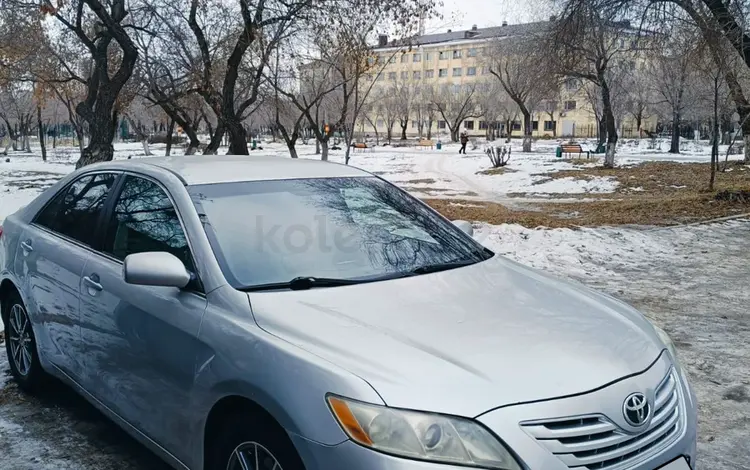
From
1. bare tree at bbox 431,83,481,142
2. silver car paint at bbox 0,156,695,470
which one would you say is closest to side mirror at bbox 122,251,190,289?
silver car paint at bbox 0,156,695,470

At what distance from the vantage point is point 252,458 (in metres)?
2.28

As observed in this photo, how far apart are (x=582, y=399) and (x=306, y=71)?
80.4 ft

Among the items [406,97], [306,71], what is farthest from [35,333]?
[406,97]

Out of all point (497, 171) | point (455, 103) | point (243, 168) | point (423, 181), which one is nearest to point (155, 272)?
point (243, 168)

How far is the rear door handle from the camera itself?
3208mm

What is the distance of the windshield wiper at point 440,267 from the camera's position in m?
2.99

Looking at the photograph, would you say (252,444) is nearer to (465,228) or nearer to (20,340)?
(465,228)

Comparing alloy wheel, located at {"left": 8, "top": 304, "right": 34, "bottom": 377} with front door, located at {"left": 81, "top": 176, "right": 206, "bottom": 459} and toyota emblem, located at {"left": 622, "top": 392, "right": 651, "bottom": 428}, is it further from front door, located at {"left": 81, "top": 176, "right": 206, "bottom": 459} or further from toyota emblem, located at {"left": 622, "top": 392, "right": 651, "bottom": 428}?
toyota emblem, located at {"left": 622, "top": 392, "right": 651, "bottom": 428}

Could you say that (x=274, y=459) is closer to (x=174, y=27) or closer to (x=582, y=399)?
(x=582, y=399)

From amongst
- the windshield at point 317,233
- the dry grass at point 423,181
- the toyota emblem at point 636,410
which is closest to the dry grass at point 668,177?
the dry grass at point 423,181

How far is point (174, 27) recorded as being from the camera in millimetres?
20203

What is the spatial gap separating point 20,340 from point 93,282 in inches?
53.0

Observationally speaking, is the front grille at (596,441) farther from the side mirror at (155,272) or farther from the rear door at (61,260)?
the rear door at (61,260)

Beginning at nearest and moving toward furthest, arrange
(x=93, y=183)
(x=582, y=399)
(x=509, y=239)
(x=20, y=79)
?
(x=582, y=399)
(x=93, y=183)
(x=509, y=239)
(x=20, y=79)
